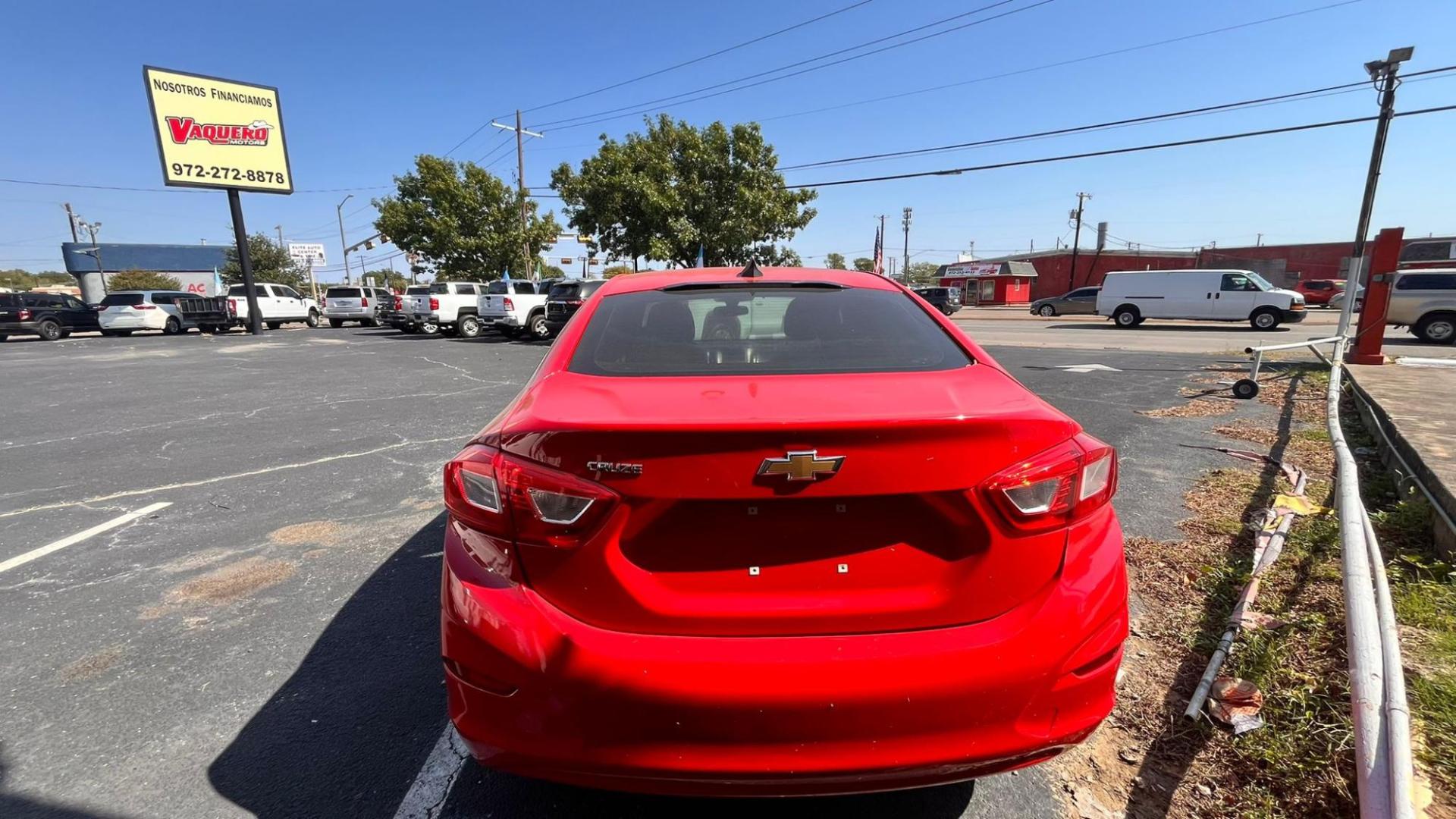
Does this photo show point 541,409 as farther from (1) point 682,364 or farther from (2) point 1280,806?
(2) point 1280,806

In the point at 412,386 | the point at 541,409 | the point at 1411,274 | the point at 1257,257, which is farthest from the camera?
the point at 1257,257

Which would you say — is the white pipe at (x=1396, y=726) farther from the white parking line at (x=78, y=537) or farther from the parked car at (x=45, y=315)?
the parked car at (x=45, y=315)

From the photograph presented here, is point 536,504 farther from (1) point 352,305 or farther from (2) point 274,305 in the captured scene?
(1) point 352,305

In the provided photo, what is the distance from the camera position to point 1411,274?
54.3 ft

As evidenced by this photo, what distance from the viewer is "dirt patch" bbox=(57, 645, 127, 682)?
101 inches

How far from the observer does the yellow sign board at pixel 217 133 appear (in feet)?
74.1

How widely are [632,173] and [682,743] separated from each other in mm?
25820

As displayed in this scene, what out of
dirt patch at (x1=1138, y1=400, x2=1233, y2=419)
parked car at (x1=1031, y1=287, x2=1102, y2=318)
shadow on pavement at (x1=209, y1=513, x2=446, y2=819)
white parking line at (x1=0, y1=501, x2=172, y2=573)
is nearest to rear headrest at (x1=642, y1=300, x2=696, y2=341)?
shadow on pavement at (x1=209, y1=513, x2=446, y2=819)

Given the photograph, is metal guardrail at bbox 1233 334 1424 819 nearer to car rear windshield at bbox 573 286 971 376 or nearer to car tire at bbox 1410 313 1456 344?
car rear windshield at bbox 573 286 971 376

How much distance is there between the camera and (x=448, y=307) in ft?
72.2

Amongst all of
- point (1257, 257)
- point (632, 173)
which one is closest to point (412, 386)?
point (632, 173)

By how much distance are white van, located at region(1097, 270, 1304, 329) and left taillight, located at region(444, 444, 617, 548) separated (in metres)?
29.4

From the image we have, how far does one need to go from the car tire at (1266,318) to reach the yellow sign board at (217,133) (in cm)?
3729

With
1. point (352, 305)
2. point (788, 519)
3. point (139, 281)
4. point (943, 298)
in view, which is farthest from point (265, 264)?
point (788, 519)
